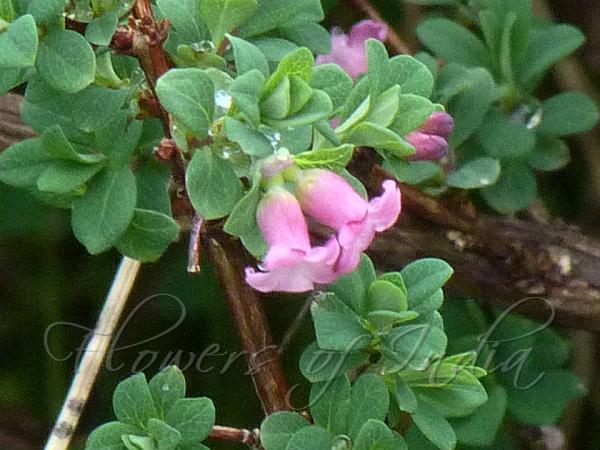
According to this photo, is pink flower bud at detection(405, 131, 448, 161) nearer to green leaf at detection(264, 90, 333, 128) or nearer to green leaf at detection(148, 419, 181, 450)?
green leaf at detection(264, 90, 333, 128)

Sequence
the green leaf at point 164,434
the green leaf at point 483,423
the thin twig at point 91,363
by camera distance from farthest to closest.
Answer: the green leaf at point 483,423 → the thin twig at point 91,363 → the green leaf at point 164,434

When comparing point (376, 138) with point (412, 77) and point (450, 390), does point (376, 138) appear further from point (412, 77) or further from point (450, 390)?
point (450, 390)

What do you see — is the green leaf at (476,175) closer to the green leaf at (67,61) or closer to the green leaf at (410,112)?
the green leaf at (410,112)

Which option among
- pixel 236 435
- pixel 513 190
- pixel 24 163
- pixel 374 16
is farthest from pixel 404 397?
pixel 374 16

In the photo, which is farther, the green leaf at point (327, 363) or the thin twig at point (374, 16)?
the thin twig at point (374, 16)

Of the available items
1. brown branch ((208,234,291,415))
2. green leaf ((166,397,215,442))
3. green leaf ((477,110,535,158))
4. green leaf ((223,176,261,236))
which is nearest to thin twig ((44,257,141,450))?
brown branch ((208,234,291,415))

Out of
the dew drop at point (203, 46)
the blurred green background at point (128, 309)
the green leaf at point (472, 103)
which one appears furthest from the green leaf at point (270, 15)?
the blurred green background at point (128, 309)

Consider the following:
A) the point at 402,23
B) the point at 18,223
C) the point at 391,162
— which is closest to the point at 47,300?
the point at 18,223
